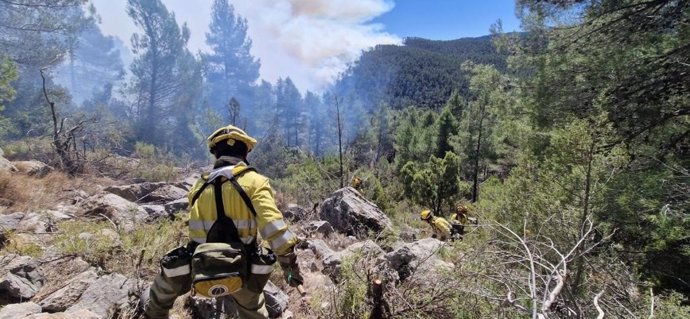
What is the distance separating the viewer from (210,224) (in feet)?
7.79

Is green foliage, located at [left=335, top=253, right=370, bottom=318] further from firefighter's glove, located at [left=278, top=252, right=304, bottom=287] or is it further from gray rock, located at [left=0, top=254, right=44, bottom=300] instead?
gray rock, located at [left=0, top=254, right=44, bottom=300]

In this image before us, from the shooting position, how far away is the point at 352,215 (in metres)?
6.93

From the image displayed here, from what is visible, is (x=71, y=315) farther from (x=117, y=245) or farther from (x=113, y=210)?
(x=113, y=210)

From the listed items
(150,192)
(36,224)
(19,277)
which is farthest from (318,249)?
(150,192)

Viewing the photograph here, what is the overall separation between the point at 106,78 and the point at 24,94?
36.2 m

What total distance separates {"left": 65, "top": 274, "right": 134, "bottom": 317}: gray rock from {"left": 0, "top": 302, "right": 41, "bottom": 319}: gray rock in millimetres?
221

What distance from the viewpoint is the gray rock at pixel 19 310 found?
2533 millimetres

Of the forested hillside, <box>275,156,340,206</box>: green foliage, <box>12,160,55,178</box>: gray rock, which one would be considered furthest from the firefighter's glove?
the forested hillside

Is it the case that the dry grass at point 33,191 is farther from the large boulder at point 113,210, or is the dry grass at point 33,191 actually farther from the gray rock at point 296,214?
the gray rock at point 296,214

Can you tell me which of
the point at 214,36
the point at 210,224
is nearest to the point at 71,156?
the point at 210,224

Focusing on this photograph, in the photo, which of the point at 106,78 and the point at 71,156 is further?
the point at 106,78

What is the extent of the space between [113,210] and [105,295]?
10.1 ft

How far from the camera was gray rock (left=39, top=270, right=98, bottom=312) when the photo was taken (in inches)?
112

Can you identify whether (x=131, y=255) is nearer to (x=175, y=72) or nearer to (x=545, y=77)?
(x=545, y=77)
